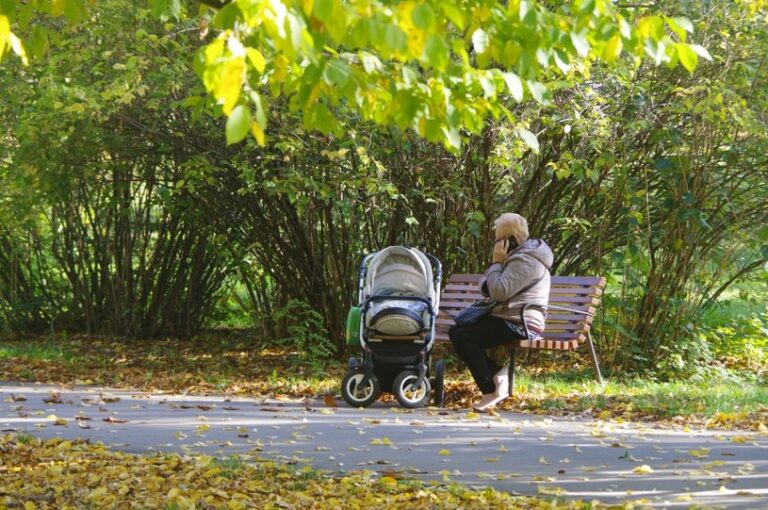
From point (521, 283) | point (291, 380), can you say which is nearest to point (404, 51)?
point (521, 283)

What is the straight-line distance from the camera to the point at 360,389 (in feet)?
31.1

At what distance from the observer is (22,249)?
622 inches

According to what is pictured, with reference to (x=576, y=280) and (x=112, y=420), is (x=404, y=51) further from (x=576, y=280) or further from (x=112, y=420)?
(x=576, y=280)

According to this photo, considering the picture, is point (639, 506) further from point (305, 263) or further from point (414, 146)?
point (305, 263)

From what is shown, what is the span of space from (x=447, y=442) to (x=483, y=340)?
2.04m

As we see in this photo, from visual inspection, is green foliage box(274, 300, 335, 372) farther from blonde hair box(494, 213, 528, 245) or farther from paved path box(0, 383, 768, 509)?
blonde hair box(494, 213, 528, 245)

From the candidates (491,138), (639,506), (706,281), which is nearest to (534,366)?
(706,281)

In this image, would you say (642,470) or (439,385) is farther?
(439,385)

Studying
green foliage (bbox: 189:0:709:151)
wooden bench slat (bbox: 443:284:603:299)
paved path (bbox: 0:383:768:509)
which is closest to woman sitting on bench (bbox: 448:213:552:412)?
paved path (bbox: 0:383:768:509)

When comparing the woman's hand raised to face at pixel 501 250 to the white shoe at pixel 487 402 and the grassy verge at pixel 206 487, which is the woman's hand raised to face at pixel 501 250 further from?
the grassy verge at pixel 206 487

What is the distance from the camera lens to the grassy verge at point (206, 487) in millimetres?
5648

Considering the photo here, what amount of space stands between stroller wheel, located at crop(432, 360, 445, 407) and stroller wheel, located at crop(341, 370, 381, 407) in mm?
517

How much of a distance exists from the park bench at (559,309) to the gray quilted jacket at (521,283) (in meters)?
0.24

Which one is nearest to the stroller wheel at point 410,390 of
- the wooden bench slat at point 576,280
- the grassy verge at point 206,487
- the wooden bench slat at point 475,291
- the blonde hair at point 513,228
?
the blonde hair at point 513,228
